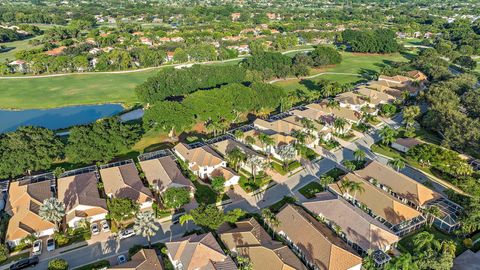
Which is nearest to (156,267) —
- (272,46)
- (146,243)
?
(146,243)

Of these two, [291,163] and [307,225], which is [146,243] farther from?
[291,163]

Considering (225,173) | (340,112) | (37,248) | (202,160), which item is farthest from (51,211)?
(340,112)

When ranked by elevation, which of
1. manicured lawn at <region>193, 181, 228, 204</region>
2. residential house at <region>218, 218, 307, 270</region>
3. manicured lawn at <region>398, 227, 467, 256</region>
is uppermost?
residential house at <region>218, 218, 307, 270</region>

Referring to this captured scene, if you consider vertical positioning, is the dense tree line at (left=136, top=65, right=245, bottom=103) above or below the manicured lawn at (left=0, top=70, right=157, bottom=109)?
above

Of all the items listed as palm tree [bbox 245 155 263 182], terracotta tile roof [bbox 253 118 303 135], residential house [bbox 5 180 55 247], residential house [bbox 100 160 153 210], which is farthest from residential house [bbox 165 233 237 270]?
terracotta tile roof [bbox 253 118 303 135]

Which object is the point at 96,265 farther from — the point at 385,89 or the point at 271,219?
the point at 385,89

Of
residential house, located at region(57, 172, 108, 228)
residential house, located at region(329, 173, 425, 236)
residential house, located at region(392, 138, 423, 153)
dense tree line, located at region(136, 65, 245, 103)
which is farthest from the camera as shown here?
dense tree line, located at region(136, 65, 245, 103)

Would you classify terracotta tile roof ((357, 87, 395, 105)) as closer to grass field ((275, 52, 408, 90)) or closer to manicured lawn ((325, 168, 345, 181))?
grass field ((275, 52, 408, 90))

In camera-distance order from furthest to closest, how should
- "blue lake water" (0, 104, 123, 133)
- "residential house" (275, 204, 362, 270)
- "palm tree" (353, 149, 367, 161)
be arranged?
"blue lake water" (0, 104, 123, 133) → "palm tree" (353, 149, 367, 161) → "residential house" (275, 204, 362, 270)
